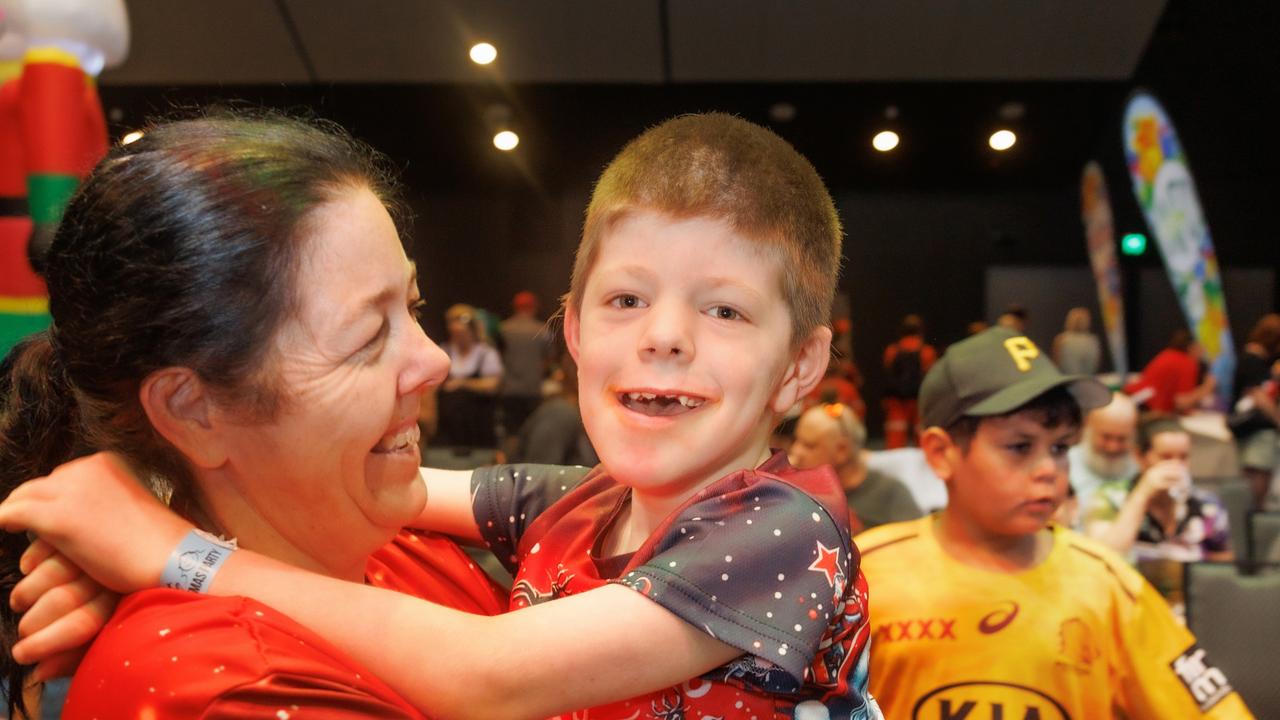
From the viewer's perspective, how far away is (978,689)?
2256 mm

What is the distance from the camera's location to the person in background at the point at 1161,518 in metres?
3.85

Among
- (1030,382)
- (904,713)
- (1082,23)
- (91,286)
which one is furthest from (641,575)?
(1082,23)

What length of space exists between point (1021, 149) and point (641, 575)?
12.1 metres

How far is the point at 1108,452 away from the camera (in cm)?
450

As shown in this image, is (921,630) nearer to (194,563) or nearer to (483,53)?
(194,563)

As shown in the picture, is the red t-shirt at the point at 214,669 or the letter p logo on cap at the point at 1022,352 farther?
the letter p logo on cap at the point at 1022,352

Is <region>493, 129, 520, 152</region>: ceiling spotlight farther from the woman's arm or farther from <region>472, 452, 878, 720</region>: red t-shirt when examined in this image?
the woman's arm

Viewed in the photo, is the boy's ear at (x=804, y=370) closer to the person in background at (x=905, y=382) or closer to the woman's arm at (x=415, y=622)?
the woman's arm at (x=415, y=622)

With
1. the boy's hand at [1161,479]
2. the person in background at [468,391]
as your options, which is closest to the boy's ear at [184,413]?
the boy's hand at [1161,479]

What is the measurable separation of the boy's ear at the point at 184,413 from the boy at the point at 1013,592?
1.60 meters

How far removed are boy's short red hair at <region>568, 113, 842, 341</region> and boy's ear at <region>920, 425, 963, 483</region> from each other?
1.20 m


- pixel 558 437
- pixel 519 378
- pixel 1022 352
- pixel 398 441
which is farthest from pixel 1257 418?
pixel 398 441

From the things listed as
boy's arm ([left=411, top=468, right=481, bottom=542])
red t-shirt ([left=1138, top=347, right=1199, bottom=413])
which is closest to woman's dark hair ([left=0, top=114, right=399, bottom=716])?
boy's arm ([left=411, top=468, right=481, bottom=542])

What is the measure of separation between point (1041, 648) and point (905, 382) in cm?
730
